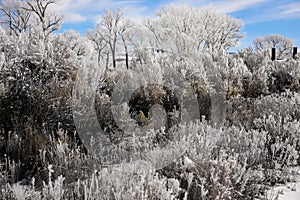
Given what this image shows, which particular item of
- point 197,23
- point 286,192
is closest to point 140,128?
point 286,192

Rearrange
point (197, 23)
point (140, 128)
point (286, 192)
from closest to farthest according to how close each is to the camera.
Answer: point (286, 192) → point (140, 128) → point (197, 23)

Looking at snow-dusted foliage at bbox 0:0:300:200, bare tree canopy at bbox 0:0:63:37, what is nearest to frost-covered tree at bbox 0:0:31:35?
bare tree canopy at bbox 0:0:63:37

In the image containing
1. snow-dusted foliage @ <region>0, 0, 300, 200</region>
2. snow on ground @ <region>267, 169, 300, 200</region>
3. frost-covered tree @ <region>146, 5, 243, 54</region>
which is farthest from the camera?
frost-covered tree @ <region>146, 5, 243, 54</region>

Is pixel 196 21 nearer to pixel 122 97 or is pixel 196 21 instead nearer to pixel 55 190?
pixel 122 97

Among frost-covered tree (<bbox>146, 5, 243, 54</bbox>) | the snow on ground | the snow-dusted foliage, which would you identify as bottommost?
the snow on ground


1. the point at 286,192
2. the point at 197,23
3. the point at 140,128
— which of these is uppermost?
the point at 197,23

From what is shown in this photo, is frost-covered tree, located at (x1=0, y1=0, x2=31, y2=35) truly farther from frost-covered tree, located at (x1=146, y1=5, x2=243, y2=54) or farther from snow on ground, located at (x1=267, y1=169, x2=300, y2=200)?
snow on ground, located at (x1=267, y1=169, x2=300, y2=200)

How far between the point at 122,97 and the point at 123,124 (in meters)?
1.13

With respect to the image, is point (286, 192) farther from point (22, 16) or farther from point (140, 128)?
point (22, 16)

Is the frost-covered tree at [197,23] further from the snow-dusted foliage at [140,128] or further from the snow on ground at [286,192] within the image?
the snow on ground at [286,192]

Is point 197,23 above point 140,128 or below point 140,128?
above

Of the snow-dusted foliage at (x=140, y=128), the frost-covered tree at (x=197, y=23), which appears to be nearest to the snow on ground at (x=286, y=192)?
the snow-dusted foliage at (x=140, y=128)

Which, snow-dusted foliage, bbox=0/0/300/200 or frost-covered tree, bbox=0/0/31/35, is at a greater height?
frost-covered tree, bbox=0/0/31/35

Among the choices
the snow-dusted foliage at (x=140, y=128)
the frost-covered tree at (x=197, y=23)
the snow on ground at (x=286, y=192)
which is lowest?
the snow on ground at (x=286, y=192)
